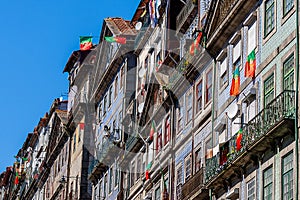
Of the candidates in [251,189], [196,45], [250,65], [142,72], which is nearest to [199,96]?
[196,45]

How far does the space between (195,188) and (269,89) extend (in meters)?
8.73

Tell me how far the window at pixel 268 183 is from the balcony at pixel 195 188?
709 centimetres

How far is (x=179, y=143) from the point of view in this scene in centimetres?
5231

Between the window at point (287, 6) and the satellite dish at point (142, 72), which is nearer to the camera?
the window at point (287, 6)

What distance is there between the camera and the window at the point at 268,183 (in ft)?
125

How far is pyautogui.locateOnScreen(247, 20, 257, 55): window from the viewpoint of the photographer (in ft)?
138

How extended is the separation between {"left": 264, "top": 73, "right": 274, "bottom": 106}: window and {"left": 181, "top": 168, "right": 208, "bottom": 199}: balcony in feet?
23.5

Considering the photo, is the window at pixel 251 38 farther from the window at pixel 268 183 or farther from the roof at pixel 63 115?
the roof at pixel 63 115

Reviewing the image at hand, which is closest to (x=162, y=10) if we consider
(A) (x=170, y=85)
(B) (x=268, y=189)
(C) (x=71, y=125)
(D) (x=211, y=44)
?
(A) (x=170, y=85)

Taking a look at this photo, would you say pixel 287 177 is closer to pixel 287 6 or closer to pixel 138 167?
pixel 287 6

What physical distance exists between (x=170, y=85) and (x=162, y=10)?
5905 mm

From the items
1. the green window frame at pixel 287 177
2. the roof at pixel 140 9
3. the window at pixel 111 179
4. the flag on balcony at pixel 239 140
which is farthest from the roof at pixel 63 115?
the green window frame at pixel 287 177

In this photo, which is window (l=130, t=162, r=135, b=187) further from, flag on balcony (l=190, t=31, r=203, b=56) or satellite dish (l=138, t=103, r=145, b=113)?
flag on balcony (l=190, t=31, r=203, b=56)

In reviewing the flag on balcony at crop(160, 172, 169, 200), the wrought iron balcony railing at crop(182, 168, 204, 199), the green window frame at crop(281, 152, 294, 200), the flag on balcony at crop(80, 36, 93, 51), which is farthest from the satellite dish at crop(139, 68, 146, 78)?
the green window frame at crop(281, 152, 294, 200)
